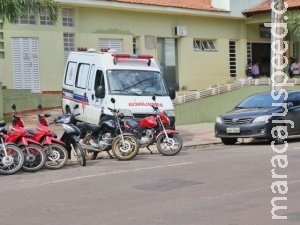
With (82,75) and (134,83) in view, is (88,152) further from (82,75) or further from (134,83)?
(82,75)

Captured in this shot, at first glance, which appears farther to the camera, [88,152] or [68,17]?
[68,17]

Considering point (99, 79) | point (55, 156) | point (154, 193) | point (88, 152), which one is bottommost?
point (154, 193)

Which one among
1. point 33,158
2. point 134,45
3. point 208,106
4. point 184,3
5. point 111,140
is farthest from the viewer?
point 184,3

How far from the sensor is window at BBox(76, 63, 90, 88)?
17.5 meters

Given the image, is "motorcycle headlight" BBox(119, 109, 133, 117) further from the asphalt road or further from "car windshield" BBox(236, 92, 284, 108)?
"car windshield" BBox(236, 92, 284, 108)

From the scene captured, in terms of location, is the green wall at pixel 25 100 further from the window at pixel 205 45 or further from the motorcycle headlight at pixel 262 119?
the motorcycle headlight at pixel 262 119

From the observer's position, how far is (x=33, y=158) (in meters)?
12.1

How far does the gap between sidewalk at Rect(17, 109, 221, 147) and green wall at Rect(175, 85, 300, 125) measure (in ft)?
2.06

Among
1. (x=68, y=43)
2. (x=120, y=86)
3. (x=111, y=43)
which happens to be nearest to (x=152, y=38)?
(x=111, y=43)

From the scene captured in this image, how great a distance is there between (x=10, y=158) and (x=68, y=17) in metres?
14.4

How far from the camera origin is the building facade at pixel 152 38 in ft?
78.9

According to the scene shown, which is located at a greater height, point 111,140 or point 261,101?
point 261,101

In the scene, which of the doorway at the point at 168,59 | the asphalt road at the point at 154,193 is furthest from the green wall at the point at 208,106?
the asphalt road at the point at 154,193

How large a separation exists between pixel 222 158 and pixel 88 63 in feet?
19.4
